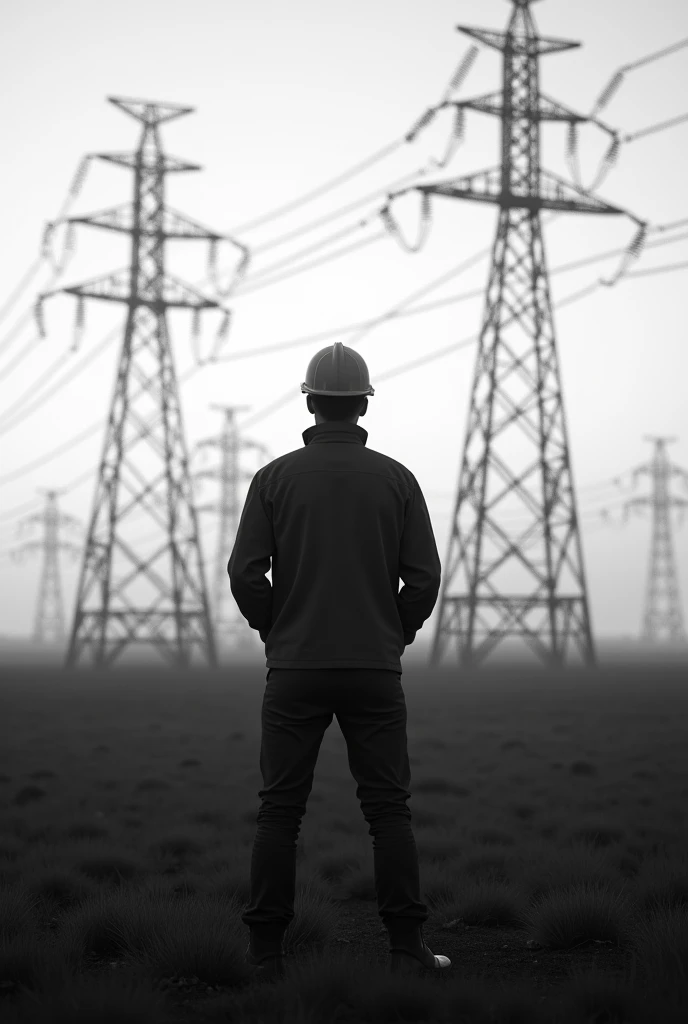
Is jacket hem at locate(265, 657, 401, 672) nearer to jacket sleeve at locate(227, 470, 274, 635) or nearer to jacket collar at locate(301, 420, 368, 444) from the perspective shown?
jacket sleeve at locate(227, 470, 274, 635)

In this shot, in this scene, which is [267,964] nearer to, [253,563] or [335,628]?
[335,628]

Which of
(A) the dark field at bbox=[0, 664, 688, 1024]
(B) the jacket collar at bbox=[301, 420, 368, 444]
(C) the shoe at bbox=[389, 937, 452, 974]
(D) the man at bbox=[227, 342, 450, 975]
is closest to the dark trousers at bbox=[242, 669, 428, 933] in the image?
(D) the man at bbox=[227, 342, 450, 975]

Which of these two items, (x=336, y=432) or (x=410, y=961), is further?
(x=336, y=432)

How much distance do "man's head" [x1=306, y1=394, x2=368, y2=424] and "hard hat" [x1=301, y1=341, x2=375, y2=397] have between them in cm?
3

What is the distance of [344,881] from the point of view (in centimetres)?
590

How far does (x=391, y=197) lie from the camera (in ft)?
83.3

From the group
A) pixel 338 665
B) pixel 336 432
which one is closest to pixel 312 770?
pixel 338 665

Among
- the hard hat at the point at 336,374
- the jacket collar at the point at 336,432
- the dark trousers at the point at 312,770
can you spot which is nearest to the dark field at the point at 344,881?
the dark trousers at the point at 312,770

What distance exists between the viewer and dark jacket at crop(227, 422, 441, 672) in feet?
13.0

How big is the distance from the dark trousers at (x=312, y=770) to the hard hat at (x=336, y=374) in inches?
40.6

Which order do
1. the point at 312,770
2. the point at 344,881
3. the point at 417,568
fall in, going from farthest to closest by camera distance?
the point at 344,881, the point at 417,568, the point at 312,770

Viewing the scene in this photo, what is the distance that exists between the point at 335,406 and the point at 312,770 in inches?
51.8

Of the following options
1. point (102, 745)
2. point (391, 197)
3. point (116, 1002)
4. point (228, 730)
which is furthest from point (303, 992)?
point (391, 197)

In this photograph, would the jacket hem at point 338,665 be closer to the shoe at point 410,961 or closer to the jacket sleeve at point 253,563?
the jacket sleeve at point 253,563
